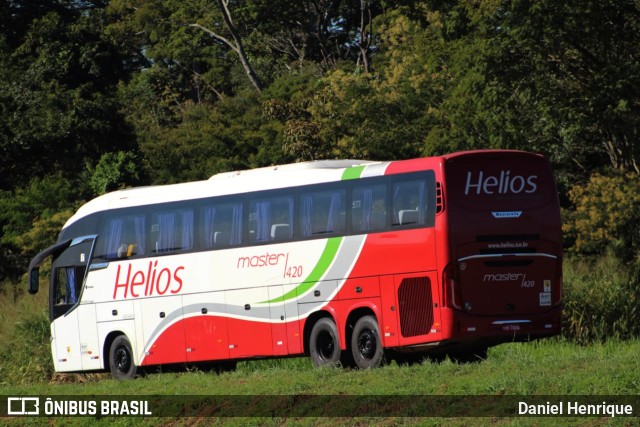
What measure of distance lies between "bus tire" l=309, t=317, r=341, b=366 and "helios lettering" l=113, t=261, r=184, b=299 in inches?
129

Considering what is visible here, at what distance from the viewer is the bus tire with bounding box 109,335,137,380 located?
2583cm

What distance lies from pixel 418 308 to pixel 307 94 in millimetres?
30130

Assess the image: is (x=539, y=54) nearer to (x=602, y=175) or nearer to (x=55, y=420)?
(x=602, y=175)

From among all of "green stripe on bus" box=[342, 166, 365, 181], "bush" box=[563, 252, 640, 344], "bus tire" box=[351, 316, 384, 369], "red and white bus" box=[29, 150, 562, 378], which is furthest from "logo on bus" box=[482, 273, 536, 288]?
"bush" box=[563, 252, 640, 344]

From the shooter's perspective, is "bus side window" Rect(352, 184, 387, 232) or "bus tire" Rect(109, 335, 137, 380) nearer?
"bus side window" Rect(352, 184, 387, 232)

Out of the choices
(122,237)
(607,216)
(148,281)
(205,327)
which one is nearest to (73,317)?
(122,237)

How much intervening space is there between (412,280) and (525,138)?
1510 centimetres

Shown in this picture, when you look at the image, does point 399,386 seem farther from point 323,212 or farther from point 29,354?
point 29,354

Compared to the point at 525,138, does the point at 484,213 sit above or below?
below

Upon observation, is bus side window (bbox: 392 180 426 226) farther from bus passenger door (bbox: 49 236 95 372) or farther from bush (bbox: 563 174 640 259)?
bush (bbox: 563 174 640 259)

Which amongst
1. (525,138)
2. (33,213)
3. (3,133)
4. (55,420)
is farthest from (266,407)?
(3,133)

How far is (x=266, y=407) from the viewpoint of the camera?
16484mm

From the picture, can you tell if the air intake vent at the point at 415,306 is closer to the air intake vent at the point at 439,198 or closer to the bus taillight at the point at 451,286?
the bus taillight at the point at 451,286

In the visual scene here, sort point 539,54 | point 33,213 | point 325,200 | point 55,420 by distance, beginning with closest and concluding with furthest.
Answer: point 55,420 → point 325,200 → point 539,54 → point 33,213
